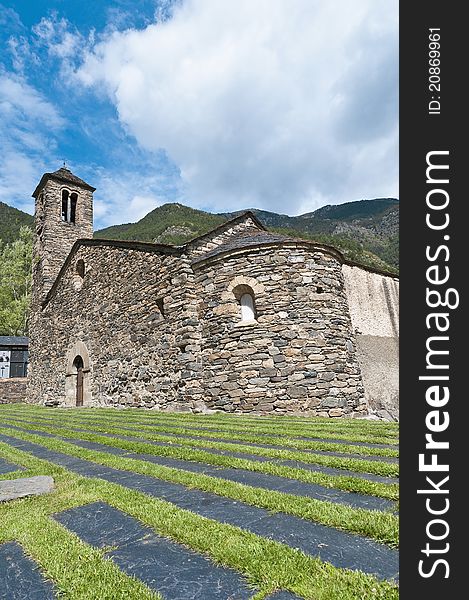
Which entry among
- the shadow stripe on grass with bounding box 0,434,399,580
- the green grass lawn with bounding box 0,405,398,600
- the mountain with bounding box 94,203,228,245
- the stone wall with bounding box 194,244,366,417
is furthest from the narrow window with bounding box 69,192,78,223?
the mountain with bounding box 94,203,228,245

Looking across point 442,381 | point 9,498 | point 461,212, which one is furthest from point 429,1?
point 9,498

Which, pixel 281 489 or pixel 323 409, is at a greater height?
pixel 281 489

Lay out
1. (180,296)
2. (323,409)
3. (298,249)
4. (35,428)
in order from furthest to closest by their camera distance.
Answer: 1. (180,296)
2. (298,249)
3. (323,409)
4. (35,428)

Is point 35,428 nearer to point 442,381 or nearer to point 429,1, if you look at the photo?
point 442,381

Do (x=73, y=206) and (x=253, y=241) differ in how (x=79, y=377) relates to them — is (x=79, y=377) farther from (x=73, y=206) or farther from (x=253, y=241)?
(x=253, y=241)

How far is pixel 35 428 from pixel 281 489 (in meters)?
5.98

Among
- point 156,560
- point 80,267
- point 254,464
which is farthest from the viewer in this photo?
point 80,267

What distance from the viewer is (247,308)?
10.2 metres

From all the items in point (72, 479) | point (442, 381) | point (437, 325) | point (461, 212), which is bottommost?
point (72, 479)

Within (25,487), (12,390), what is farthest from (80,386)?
(25,487)

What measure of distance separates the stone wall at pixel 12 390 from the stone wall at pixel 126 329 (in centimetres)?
813

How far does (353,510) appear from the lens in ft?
7.73

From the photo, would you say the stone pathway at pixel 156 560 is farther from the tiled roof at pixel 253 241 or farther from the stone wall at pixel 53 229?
the stone wall at pixel 53 229

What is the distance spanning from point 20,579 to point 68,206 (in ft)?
68.1
